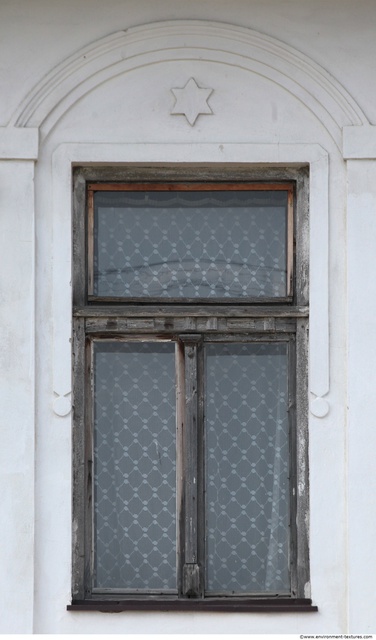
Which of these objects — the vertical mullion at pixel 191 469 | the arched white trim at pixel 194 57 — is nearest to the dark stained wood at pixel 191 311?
the vertical mullion at pixel 191 469

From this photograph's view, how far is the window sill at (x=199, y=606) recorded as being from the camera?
5.55 m

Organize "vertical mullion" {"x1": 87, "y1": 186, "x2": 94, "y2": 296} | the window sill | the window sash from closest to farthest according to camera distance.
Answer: the window sill → the window sash → "vertical mullion" {"x1": 87, "y1": 186, "x2": 94, "y2": 296}

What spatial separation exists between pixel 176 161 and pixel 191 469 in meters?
1.39

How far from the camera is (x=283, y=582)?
18.7 ft

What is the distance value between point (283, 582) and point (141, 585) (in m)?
0.64

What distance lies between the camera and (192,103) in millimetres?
5691

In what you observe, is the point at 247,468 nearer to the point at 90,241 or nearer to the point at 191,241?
the point at 191,241

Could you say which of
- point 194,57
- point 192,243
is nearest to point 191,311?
point 192,243

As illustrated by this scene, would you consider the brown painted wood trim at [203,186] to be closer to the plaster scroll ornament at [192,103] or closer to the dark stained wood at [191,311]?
the plaster scroll ornament at [192,103]

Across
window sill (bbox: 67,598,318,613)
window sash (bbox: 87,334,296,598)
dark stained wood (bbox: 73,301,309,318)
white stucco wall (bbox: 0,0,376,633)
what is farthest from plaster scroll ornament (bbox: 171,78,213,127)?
window sill (bbox: 67,598,318,613)

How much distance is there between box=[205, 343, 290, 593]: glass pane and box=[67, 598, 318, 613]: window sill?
0.37 feet

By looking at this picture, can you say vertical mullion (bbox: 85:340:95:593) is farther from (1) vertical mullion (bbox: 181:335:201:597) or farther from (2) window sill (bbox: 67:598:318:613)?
(1) vertical mullion (bbox: 181:335:201:597)

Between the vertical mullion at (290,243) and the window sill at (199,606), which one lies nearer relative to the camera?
the window sill at (199,606)

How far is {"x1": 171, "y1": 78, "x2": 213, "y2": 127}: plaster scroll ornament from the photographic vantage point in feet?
18.6
